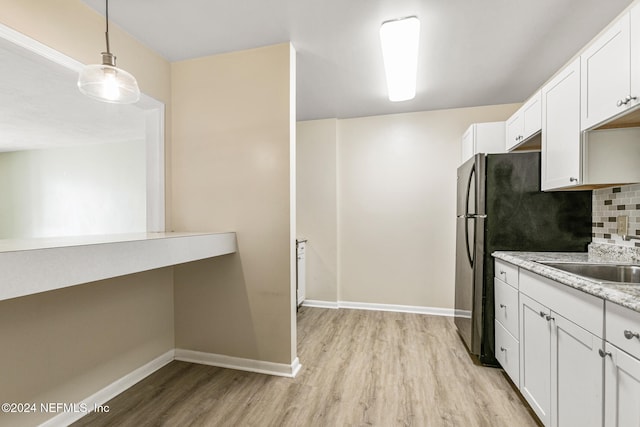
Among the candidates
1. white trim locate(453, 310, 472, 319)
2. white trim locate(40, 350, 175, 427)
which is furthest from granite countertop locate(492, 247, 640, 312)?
white trim locate(40, 350, 175, 427)

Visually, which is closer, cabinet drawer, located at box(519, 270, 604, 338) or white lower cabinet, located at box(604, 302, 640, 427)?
white lower cabinet, located at box(604, 302, 640, 427)

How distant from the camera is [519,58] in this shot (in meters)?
2.38

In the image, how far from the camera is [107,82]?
1.42 meters

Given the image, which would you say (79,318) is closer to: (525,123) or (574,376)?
(574,376)

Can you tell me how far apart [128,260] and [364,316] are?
2.83 m

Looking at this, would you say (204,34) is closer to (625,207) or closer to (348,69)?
(348,69)

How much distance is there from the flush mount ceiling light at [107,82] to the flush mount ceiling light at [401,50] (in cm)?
162

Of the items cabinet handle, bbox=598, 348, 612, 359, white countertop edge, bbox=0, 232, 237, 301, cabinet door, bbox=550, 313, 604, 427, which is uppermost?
white countertop edge, bbox=0, 232, 237, 301

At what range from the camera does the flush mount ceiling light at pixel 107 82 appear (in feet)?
4.54

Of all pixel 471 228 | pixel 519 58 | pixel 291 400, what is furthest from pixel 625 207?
pixel 291 400

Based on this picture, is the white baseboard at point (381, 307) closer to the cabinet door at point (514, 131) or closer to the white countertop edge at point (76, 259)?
the cabinet door at point (514, 131)

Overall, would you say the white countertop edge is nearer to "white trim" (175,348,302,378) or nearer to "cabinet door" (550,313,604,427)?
"white trim" (175,348,302,378)

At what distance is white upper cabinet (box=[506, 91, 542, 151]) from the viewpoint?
90.0 inches

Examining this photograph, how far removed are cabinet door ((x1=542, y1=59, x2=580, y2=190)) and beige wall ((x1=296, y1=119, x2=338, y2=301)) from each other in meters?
2.33
